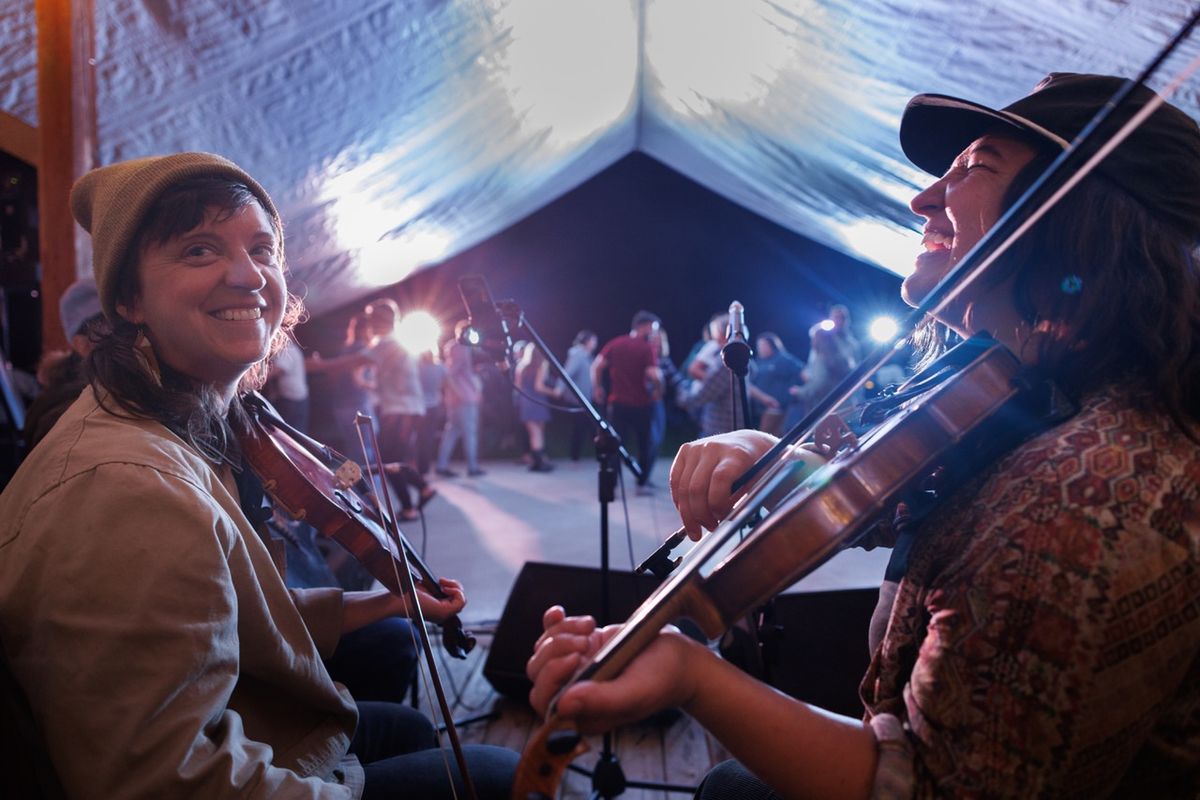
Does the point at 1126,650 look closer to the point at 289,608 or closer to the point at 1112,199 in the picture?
the point at 1112,199

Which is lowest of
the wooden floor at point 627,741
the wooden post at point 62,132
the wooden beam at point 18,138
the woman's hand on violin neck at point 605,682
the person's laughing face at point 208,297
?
the wooden floor at point 627,741

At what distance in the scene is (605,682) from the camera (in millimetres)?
692

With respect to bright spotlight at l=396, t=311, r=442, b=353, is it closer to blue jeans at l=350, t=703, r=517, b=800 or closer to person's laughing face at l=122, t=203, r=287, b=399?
blue jeans at l=350, t=703, r=517, b=800

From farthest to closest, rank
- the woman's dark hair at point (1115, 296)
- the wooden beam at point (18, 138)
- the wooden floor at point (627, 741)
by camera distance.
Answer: the wooden beam at point (18, 138), the wooden floor at point (627, 741), the woman's dark hair at point (1115, 296)

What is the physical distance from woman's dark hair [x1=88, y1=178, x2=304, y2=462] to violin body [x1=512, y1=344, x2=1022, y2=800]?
0.87 m

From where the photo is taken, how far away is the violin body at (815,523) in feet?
2.37

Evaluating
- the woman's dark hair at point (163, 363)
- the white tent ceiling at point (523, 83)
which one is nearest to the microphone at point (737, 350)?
the woman's dark hair at point (163, 363)

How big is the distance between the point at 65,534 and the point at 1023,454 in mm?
1176

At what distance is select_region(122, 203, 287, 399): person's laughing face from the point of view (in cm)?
122

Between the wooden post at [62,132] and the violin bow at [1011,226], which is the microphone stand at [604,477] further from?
the wooden post at [62,132]

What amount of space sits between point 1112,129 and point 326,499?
1371 mm

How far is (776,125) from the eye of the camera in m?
4.47

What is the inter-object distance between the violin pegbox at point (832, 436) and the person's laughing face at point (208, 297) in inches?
38.8

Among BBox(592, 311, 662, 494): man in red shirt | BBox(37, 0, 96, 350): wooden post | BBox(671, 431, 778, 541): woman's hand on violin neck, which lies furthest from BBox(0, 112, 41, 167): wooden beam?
BBox(592, 311, 662, 494): man in red shirt
